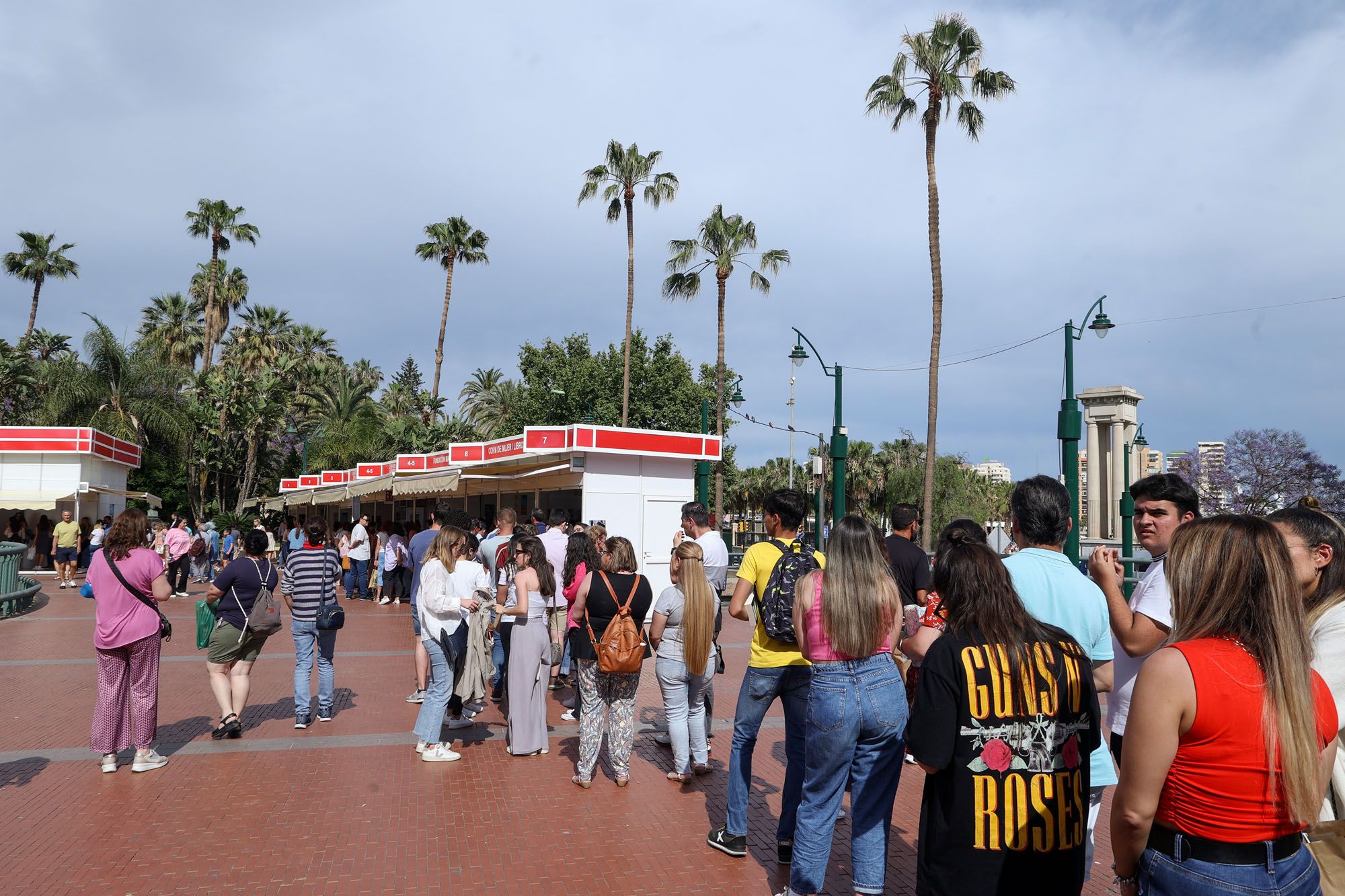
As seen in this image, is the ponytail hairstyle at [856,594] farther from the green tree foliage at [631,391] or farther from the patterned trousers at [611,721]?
the green tree foliage at [631,391]

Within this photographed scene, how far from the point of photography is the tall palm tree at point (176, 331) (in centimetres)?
4456

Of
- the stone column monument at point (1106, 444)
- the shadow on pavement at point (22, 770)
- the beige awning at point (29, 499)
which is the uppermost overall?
the stone column monument at point (1106, 444)

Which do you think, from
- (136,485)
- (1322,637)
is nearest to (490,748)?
(1322,637)

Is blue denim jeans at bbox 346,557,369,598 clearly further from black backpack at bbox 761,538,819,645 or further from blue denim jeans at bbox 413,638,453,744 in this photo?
black backpack at bbox 761,538,819,645

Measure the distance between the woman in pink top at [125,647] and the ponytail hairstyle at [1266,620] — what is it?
602 cm

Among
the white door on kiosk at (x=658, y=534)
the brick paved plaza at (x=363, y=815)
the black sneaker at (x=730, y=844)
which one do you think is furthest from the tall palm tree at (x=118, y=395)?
the black sneaker at (x=730, y=844)

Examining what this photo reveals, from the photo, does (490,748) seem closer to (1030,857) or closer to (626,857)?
(626,857)

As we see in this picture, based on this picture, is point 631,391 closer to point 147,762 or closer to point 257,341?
point 257,341

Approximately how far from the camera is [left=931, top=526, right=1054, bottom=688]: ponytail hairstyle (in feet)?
8.80

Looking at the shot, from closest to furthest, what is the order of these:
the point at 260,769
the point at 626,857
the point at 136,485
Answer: the point at 626,857, the point at 260,769, the point at 136,485

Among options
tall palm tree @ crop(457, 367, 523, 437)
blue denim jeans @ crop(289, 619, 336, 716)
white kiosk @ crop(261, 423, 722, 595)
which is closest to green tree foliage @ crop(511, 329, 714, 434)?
tall palm tree @ crop(457, 367, 523, 437)

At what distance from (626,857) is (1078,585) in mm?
2713

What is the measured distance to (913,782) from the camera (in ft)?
20.2

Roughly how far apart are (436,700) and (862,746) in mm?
3875
